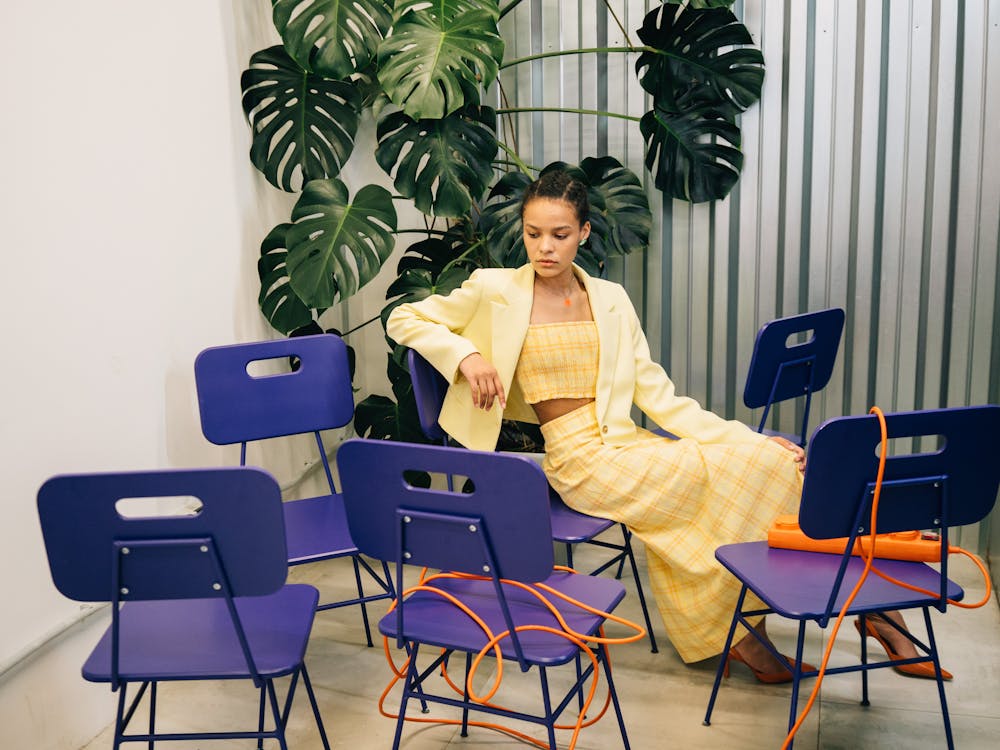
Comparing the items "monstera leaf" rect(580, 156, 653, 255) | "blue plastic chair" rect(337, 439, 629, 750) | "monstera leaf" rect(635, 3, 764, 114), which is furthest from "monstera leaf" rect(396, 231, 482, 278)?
"blue plastic chair" rect(337, 439, 629, 750)

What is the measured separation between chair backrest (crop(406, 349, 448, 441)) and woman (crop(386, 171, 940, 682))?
0.03m

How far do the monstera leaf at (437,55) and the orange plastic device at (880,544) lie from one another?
1.63 metres

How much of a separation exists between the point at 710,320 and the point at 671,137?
0.76m

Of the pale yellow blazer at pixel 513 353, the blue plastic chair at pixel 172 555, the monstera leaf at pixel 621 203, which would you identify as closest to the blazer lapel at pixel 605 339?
the pale yellow blazer at pixel 513 353

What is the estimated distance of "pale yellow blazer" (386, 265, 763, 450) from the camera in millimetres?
2787

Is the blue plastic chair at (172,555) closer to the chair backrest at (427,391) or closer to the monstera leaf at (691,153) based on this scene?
the chair backrest at (427,391)

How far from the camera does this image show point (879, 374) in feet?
12.4

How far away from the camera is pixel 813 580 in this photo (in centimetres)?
225

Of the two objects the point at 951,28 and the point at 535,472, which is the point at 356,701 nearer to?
the point at 535,472

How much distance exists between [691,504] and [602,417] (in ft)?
1.16

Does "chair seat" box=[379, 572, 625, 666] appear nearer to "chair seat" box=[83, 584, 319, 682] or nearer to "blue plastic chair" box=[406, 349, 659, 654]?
"chair seat" box=[83, 584, 319, 682]

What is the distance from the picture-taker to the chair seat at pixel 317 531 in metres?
2.48

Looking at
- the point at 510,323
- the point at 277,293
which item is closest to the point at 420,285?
the point at 277,293

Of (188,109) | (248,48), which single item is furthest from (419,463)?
(248,48)
